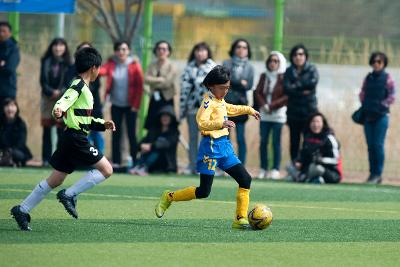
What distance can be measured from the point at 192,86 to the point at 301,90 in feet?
5.85

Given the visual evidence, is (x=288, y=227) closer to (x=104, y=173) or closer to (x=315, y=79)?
(x=104, y=173)

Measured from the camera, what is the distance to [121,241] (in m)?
9.87

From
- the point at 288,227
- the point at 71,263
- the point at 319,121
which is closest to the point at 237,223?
the point at 288,227

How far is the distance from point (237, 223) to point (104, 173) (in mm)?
1371

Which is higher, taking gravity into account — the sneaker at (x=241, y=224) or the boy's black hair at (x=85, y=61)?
the boy's black hair at (x=85, y=61)

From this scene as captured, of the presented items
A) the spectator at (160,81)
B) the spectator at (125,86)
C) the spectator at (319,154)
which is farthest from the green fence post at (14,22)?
the spectator at (319,154)

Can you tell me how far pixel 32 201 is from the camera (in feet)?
35.3

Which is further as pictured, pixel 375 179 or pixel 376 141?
pixel 375 179

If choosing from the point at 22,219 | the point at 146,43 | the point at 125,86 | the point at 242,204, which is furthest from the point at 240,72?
→ the point at 22,219

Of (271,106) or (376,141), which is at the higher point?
(271,106)

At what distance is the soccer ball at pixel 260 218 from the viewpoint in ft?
36.6

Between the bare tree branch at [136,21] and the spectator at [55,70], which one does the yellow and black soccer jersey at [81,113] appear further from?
the bare tree branch at [136,21]

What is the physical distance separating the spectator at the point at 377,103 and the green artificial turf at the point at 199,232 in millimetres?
2760

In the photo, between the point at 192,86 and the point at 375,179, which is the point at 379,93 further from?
the point at 192,86
